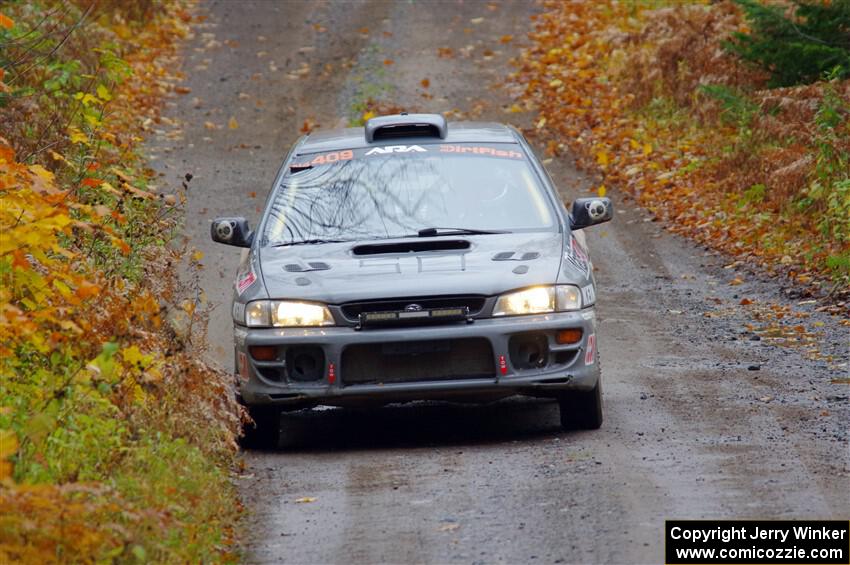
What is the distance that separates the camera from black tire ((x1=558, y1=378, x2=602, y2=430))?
8242mm

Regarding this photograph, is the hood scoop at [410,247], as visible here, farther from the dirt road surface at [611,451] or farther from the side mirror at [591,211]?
the dirt road surface at [611,451]

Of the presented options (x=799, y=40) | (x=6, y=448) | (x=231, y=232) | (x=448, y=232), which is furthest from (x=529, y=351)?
(x=799, y=40)

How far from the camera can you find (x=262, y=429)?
27.2 ft

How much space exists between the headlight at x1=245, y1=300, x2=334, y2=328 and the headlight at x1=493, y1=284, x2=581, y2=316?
95 centimetres

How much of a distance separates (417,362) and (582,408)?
1071mm

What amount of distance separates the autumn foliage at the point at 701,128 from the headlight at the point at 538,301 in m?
5.56

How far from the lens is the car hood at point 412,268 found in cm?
786

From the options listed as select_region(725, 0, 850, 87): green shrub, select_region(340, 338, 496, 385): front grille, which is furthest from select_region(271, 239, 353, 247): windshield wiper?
select_region(725, 0, 850, 87): green shrub

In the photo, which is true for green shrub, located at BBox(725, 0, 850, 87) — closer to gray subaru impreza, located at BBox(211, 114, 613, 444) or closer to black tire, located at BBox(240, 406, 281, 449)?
gray subaru impreza, located at BBox(211, 114, 613, 444)

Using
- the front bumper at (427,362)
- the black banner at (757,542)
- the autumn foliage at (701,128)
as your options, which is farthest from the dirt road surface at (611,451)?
the autumn foliage at (701,128)

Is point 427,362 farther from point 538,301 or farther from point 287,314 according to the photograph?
point 287,314

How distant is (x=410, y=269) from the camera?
316 inches

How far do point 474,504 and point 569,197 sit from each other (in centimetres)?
1158

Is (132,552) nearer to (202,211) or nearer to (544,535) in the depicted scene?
(544,535)
